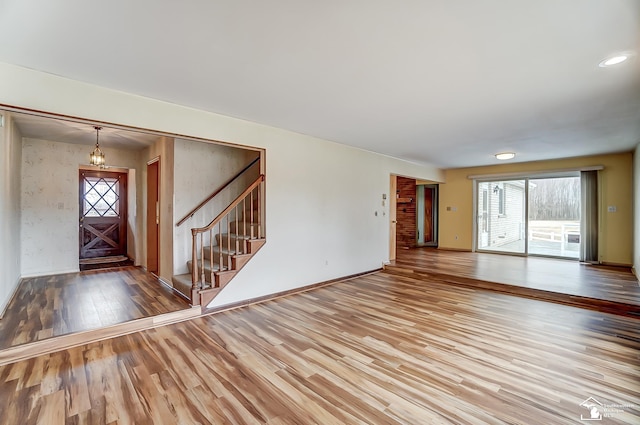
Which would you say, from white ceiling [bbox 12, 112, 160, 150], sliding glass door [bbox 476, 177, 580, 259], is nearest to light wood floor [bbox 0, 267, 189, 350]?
white ceiling [bbox 12, 112, 160, 150]

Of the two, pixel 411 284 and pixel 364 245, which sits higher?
pixel 364 245

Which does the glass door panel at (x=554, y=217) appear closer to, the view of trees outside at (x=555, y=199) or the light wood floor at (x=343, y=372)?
the view of trees outside at (x=555, y=199)

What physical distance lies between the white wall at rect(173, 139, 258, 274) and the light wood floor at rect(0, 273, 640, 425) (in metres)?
1.70

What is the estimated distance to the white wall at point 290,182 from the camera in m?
2.77

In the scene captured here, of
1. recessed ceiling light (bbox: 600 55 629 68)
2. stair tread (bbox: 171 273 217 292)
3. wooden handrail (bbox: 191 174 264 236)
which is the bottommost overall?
stair tread (bbox: 171 273 217 292)

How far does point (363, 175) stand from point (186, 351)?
14.5 feet

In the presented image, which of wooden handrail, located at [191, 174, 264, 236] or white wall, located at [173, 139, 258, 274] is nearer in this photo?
wooden handrail, located at [191, 174, 264, 236]

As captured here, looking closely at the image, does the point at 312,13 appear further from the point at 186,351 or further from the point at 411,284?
the point at 411,284

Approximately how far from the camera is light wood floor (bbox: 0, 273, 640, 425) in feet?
6.46

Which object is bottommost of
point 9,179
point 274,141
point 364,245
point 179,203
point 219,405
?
point 219,405

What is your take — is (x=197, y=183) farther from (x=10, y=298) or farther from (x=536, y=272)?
(x=536, y=272)

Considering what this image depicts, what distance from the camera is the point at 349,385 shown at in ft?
7.47

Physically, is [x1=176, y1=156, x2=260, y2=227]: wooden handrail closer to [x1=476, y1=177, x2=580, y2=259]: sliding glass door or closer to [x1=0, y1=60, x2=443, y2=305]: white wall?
[x1=0, y1=60, x2=443, y2=305]: white wall

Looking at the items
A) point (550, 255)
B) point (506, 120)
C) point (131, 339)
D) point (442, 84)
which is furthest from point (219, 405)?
point (550, 255)
